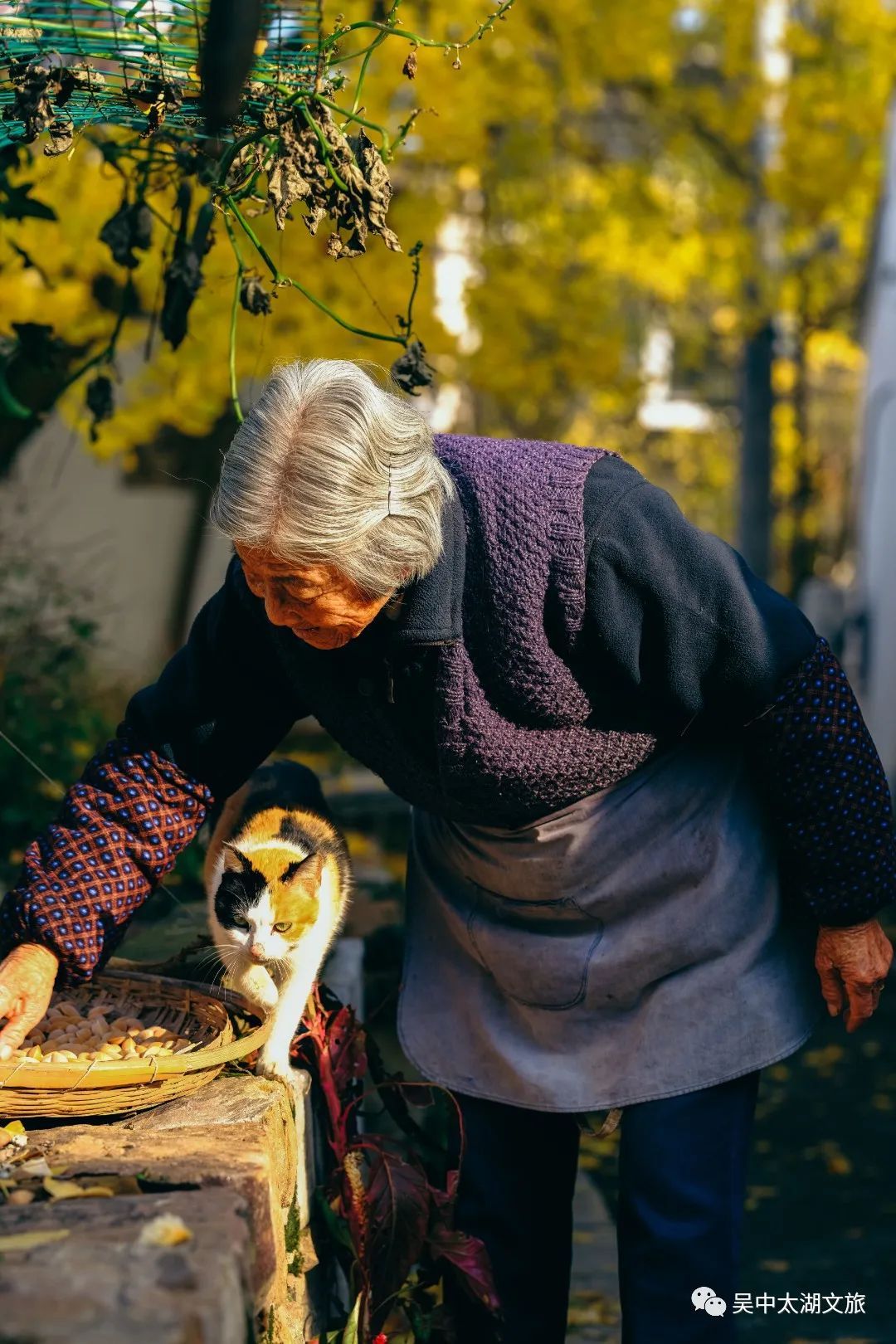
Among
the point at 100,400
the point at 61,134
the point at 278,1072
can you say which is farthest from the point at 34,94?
the point at 278,1072

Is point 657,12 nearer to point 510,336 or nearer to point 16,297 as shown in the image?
point 510,336

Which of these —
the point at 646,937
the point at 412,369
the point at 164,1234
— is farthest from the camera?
the point at 412,369

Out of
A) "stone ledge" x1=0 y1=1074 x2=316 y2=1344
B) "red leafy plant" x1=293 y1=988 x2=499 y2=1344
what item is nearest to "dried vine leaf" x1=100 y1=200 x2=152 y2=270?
"red leafy plant" x1=293 y1=988 x2=499 y2=1344

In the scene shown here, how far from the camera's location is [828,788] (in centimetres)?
215

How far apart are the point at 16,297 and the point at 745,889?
2.92m

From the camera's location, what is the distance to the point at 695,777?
2.27m

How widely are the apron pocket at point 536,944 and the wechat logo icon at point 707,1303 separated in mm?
438

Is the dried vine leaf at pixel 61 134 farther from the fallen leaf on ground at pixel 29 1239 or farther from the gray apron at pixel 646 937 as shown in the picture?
the fallen leaf on ground at pixel 29 1239

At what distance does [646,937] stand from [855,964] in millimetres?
306

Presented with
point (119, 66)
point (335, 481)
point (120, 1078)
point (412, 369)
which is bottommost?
point (120, 1078)

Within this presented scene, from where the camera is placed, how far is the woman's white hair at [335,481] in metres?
1.90

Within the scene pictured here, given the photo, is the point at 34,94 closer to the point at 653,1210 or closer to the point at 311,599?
the point at 311,599

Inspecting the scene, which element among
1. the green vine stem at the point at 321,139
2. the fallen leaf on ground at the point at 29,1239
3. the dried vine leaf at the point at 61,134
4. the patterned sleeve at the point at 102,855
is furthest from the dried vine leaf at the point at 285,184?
the fallen leaf on ground at the point at 29,1239

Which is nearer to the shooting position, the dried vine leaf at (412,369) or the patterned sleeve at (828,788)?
the patterned sleeve at (828,788)
